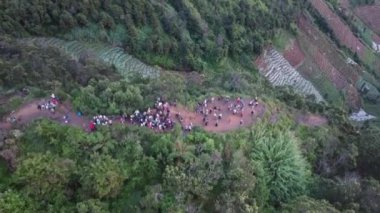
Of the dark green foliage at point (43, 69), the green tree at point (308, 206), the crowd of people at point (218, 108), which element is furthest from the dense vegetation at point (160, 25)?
the green tree at point (308, 206)

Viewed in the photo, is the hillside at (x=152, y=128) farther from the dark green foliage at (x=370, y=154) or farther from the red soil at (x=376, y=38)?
the red soil at (x=376, y=38)

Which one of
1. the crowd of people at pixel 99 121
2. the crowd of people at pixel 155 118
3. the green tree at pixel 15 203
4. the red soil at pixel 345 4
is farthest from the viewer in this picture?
the red soil at pixel 345 4

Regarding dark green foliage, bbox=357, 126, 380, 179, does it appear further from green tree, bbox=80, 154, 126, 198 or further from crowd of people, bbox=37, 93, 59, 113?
crowd of people, bbox=37, 93, 59, 113

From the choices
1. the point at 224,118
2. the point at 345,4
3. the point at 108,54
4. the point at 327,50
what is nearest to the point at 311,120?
the point at 224,118

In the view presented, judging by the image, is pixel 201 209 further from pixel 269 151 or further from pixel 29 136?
pixel 29 136

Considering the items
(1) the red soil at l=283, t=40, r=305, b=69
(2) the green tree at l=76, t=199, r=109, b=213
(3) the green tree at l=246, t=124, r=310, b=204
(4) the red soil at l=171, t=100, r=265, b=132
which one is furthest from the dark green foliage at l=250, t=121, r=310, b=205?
(1) the red soil at l=283, t=40, r=305, b=69

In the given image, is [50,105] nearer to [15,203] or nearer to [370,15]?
[15,203]

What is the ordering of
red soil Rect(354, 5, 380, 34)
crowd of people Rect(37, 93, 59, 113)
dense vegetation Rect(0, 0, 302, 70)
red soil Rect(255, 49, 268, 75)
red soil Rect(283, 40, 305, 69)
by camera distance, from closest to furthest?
crowd of people Rect(37, 93, 59, 113)
dense vegetation Rect(0, 0, 302, 70)
red soil Rect(255, 49, 268, 75)
red soil Rect(283, 40, 305, 69)
red soil Rect(354, 5, 380, 34)
